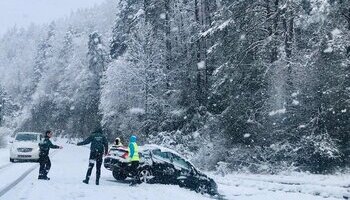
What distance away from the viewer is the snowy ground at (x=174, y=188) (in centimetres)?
1430

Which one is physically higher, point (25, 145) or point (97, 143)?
point (25, 145)

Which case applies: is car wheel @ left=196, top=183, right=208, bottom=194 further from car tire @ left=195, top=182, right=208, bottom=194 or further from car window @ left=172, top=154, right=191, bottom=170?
car window @ left=172, top=154, right=191, bottom=170

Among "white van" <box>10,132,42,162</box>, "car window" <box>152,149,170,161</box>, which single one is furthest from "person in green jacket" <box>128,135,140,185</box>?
"white van" <box>10,132,42,162</box>

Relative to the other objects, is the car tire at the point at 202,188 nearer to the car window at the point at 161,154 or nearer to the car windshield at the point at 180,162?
the car windshield at the point at 180,162

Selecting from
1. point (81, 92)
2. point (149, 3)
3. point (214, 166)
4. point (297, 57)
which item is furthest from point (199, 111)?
point (81, 92)

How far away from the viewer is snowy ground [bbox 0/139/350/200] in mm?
14297

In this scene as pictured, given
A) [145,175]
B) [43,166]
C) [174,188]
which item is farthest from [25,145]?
[174,188]

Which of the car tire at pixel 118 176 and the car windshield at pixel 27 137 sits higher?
the car windshield at pixel 27 137

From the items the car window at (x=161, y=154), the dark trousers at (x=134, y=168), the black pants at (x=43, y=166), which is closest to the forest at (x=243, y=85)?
the car window at (x=161, y=154)

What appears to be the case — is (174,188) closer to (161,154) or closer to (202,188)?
(202,188)

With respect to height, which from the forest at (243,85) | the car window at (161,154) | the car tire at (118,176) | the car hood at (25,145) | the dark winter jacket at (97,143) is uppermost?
the forest at (243,85)

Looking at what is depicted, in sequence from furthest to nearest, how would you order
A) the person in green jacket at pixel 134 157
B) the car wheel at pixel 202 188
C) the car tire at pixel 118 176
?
the car tire at pixel 118 176
the car wheel at pixel 202 188
the person in green jacket at pixel 134 157

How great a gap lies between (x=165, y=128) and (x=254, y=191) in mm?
18913

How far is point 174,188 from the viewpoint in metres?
17.2
